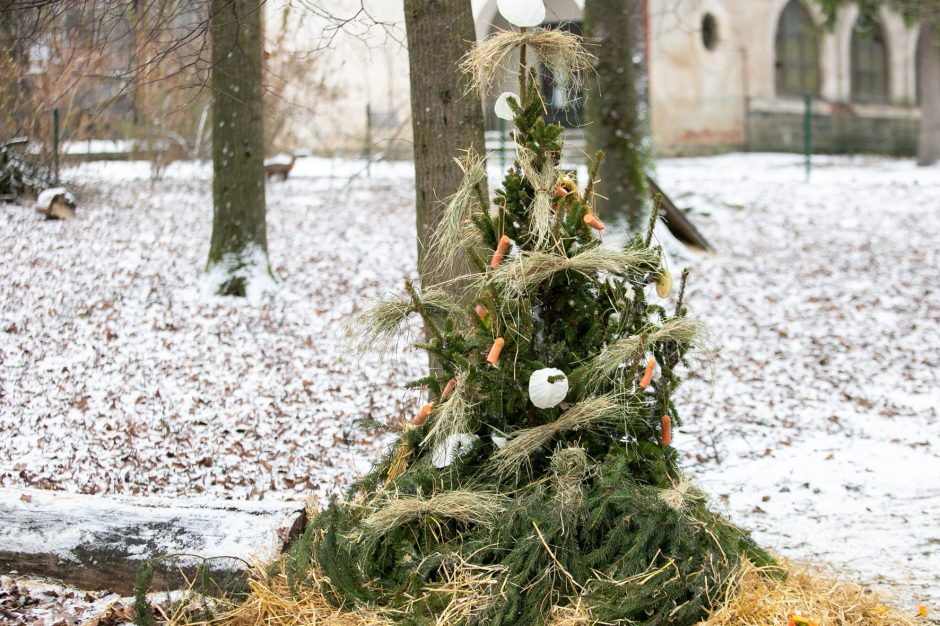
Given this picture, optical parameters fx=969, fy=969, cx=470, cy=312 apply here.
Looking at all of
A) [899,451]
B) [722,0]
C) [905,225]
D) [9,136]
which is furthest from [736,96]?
[899,451]

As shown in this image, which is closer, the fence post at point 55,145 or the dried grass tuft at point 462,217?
the dried grass tuft at point 462,217

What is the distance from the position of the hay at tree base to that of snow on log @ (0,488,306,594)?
0.76 feet

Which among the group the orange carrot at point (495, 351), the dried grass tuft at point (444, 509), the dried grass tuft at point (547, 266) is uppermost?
the dried grass tuft at point (547, 266)

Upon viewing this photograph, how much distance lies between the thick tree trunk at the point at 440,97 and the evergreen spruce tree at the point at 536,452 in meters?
1.32

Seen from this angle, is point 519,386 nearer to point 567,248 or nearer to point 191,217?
point 567,248

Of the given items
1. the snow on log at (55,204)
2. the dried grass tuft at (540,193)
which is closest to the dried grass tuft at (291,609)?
the dried grass tuft at (540,193)

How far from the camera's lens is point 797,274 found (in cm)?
1101

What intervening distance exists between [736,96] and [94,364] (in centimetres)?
1933

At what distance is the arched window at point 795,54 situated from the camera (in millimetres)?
25266

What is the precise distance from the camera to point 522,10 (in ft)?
12.9

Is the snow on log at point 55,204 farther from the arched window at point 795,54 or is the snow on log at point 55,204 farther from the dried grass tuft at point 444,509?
the arched window at point 795,54

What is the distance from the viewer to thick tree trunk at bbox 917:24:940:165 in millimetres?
19250

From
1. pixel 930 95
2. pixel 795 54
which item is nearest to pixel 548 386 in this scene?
pixel 930 95

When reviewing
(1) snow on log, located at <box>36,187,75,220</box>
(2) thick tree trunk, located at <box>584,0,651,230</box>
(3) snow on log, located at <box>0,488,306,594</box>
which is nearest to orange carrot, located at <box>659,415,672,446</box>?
(3) snow on log, located at <box>0,488,306,594</box>
